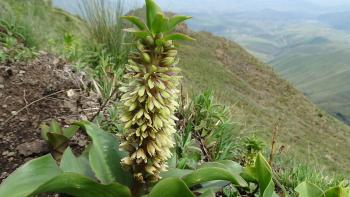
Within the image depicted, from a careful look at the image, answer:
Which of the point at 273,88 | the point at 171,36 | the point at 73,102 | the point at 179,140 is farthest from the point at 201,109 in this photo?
the point at 273,88

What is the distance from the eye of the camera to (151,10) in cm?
233

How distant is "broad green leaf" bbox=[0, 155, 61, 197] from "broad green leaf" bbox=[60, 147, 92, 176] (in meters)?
0.15

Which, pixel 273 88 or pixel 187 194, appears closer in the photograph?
pixel 187 194

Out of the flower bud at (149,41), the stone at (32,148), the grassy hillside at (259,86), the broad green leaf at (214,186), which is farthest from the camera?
the grassy hillside at (259,86)

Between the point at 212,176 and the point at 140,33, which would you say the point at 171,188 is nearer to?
the point at 212,176

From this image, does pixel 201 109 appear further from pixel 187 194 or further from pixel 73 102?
pixel 187 194

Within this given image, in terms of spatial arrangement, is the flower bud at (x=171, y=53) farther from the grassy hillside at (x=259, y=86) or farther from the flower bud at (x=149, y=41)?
the grassy hillside at (x=259, y=86)

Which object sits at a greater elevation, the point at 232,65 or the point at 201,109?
the point at 201,109

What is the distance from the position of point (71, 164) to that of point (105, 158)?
22cm

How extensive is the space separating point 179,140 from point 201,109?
764 millimetres

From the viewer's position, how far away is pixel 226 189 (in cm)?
408

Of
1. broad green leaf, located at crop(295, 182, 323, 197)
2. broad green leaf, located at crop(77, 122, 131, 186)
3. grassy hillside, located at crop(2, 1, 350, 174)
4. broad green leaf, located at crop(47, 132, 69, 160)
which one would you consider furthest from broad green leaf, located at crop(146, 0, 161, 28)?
grassy hillside, located at crop(2, 1, 350, 174)

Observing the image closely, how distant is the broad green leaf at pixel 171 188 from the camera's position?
2.52 metres

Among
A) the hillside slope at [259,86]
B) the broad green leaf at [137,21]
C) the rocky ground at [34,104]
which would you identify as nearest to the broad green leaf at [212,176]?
the broad green leaf at [137,21]
